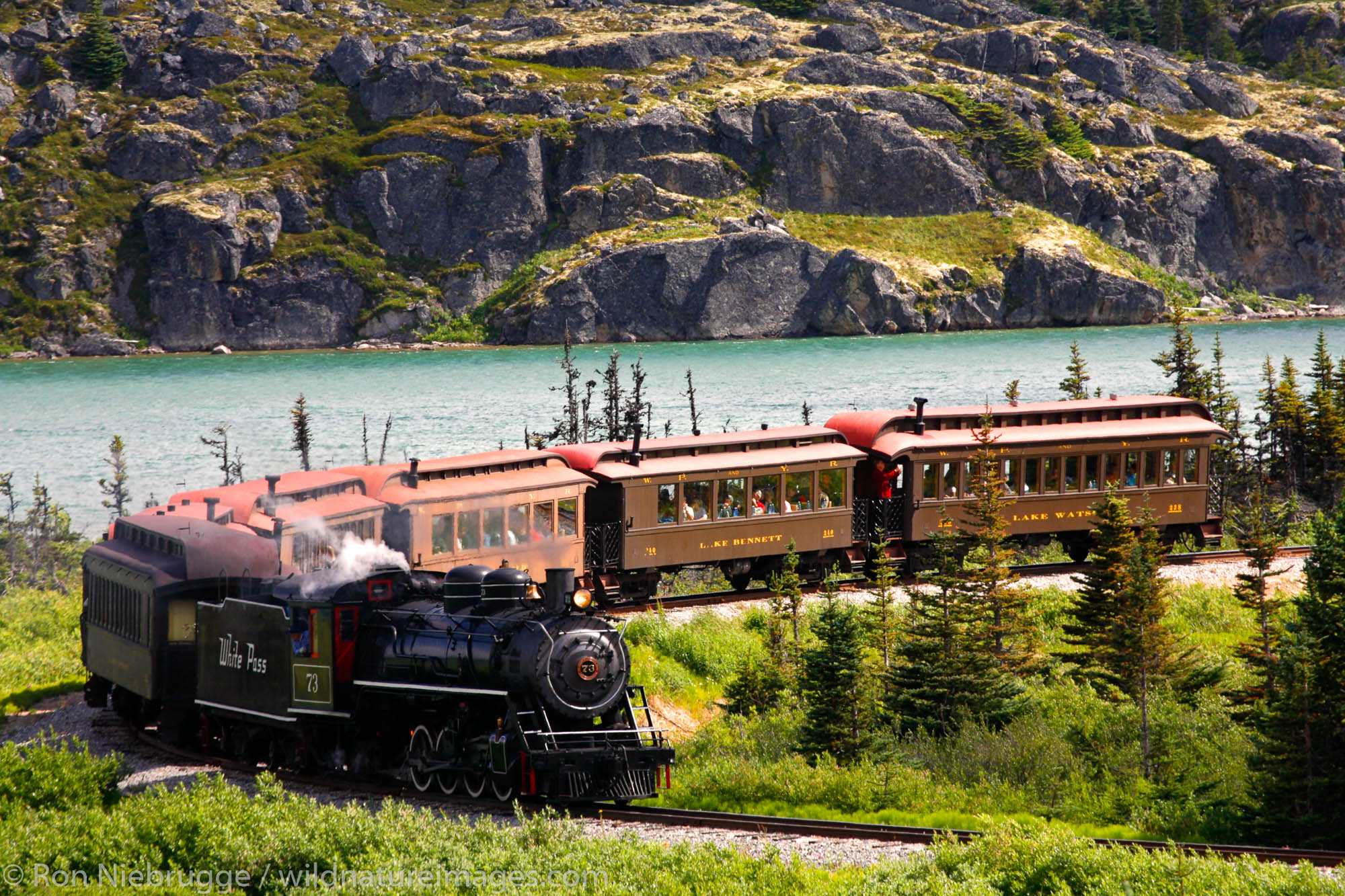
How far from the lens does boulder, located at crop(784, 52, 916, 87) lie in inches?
6914

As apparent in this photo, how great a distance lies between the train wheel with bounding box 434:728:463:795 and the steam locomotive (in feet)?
0.10

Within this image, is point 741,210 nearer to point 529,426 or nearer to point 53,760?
point 529,426

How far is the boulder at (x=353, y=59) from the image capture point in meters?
176

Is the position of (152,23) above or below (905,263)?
above

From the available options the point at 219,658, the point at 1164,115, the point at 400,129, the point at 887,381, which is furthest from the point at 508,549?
the point at 1164,115

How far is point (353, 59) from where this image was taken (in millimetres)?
176125

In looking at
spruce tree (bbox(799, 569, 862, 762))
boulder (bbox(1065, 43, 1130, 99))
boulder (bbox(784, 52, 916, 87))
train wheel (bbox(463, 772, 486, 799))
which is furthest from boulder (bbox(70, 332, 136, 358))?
boulder (bbox(1065, 43, 1130, 99))

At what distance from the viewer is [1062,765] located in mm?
18750

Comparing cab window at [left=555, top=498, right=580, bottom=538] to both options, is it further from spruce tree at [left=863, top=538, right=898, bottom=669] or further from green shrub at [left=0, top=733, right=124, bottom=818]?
green shrub at [left=0, top=733, right=124, bottom=818]

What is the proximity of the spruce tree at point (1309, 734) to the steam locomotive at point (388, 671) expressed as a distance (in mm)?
8555

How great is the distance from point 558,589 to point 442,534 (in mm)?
8179

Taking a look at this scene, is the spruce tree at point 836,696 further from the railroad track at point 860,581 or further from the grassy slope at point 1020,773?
the railroad track at point 860,581

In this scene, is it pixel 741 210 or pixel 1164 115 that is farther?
pixel 1164 115

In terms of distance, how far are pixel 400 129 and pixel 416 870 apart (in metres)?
162
